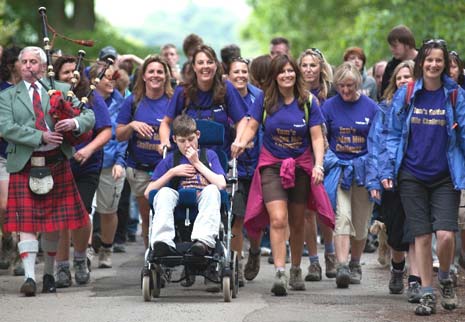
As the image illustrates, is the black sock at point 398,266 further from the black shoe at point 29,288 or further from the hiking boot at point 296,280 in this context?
the black shoe at point 29,288

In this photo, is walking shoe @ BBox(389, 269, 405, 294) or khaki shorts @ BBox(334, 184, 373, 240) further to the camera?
khaki shorts @ BBox(334, 184, 373, 240)

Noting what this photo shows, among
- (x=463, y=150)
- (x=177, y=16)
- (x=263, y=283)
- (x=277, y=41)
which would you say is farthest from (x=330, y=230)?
(x=177, y=16)

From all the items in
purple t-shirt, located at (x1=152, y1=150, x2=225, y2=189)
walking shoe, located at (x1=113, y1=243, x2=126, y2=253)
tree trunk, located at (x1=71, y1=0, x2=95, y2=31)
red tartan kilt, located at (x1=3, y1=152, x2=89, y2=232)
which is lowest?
walking shoe, located at (x1=113, y1=243, x2=126, y2=253)

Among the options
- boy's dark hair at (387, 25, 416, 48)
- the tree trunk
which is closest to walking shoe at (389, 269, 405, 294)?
boy's dark hair at (387, 25, 416, 48)

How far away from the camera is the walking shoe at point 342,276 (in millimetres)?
13008

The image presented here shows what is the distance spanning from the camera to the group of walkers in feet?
37.3

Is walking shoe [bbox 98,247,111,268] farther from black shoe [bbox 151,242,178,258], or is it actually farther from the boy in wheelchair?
black shoe [bbox 151,242,178,258]

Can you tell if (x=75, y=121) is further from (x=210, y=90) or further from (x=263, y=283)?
(x=263, y=283)

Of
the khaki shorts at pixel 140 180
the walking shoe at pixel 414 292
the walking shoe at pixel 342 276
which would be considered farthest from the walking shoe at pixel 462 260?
the khaki shorts at pixel 140 180

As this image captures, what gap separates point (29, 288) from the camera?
1212 centimetres

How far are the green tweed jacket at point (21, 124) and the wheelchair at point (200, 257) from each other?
39.7 inches

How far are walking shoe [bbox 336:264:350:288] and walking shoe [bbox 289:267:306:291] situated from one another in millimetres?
384

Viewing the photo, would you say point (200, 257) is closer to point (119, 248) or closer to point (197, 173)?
point (197, 173)

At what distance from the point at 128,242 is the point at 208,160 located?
646cm
